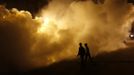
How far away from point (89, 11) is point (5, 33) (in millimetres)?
9658

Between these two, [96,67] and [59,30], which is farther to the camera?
[59,30]

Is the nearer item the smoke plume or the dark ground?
the dark ground

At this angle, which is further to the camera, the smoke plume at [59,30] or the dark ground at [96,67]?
the smoke plume at [59,30]

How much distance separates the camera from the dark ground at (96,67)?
26359mm

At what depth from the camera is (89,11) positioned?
39.7m

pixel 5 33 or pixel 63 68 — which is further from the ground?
pixel 5 33

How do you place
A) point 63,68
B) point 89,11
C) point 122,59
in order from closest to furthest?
point 63,68 < point 122,59 < point 89,11

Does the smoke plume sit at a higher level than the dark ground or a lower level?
higher

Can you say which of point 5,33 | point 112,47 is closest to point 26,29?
point 5,33

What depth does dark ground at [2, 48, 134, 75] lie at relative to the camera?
26359mm

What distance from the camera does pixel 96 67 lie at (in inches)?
1117

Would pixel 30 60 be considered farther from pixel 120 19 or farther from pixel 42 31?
pixel 120 19

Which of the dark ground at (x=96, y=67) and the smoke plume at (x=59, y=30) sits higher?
the smoke plume at (x=59, y=30)

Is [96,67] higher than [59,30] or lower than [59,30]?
lower
